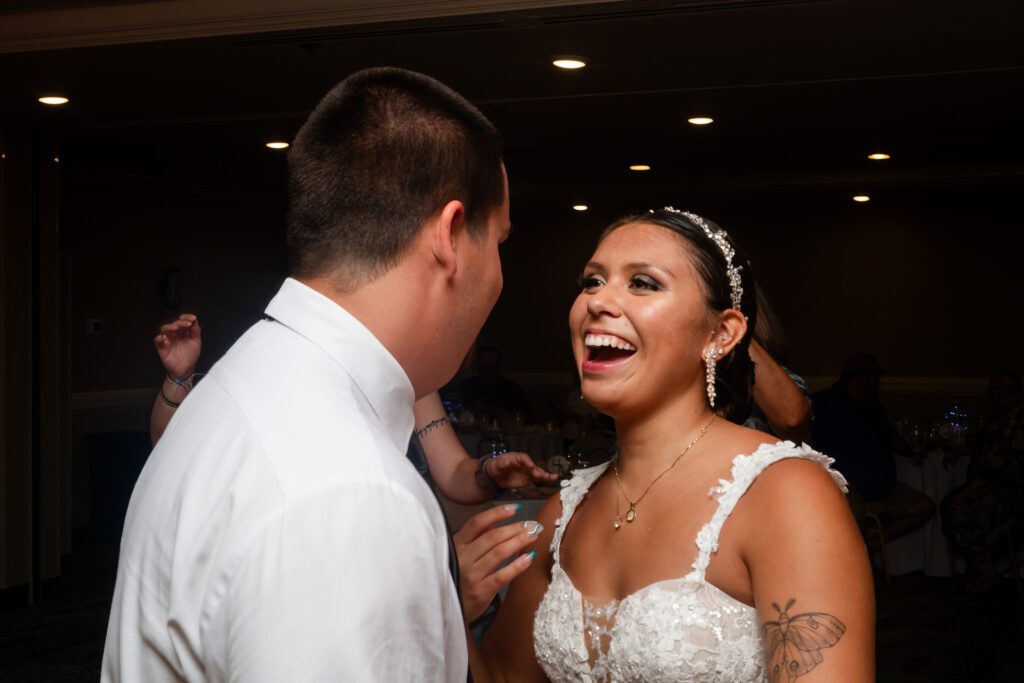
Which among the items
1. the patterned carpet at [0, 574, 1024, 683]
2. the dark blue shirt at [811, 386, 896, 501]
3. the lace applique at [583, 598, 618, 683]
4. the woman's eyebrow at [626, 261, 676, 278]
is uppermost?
the woman's eyebrow at [626, 261, 676, 278]

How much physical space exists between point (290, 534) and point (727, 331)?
1158 mm

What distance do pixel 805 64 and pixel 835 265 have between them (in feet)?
21.5

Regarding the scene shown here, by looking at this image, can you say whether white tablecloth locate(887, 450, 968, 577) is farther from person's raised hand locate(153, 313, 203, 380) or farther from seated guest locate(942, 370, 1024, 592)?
person's raised hand locate(153, 313, 203, 380)

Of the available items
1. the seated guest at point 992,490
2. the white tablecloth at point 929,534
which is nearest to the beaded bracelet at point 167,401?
the seated guest at point 992,490

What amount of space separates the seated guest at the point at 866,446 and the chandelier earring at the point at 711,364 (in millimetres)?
5392

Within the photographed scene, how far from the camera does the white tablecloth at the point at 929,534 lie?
7414mm

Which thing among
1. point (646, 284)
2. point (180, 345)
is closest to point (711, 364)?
point (646, 284)

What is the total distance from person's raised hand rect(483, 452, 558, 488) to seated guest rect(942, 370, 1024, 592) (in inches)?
217

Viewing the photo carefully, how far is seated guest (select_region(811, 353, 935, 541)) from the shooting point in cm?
712

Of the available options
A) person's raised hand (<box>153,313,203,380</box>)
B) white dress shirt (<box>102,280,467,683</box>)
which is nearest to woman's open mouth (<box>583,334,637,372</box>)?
white dress shirt (<box>102,280,467,683</box>)

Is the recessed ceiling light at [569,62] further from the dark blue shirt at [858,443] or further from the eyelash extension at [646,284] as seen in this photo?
the eyelash extension at [646,284]

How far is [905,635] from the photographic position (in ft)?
19.8

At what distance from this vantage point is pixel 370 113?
1131mm

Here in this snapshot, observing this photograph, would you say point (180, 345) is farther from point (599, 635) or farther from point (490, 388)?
point (490, 388)
